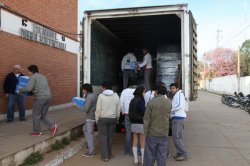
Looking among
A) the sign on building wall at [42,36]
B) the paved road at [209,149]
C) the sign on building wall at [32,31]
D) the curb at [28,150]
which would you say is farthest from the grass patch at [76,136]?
the sign on building wall at [42,36]

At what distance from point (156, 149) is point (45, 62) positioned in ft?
28.2

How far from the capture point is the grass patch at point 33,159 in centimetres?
627

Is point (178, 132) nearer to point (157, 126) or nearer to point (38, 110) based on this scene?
point (157, 126)

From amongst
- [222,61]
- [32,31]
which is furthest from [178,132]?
[222,61]

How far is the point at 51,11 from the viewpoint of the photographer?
13977mm

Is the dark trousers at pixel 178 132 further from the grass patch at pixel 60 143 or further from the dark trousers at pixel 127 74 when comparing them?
the dark trousers at pixel 127 74

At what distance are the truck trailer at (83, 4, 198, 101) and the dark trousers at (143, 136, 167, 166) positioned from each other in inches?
93.8

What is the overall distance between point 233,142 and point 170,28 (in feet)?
12.7

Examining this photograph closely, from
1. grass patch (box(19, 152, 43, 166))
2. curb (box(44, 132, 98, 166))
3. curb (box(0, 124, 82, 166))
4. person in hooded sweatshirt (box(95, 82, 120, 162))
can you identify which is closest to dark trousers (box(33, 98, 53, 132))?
curb (box(0, 124, 82, 166))

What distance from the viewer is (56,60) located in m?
14.4

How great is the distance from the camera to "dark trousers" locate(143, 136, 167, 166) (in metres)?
5.72

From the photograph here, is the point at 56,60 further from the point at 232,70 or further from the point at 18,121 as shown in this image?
the point at 232,70

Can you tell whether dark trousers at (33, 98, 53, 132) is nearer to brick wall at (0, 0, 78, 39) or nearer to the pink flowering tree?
brick wall at (0, 0, 78, 39)

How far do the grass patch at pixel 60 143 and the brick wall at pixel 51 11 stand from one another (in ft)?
16.2
